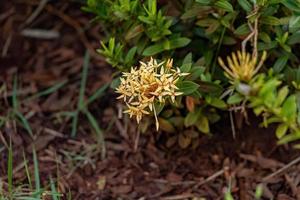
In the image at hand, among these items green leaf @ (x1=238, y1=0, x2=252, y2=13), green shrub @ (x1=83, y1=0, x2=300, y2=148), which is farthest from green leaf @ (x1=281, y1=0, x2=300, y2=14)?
green leaf @ (x1=238, y1=0, x2=252, y2=13)

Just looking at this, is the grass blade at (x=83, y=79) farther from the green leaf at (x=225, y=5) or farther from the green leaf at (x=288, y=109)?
the green leaf at (x=288, y=109)

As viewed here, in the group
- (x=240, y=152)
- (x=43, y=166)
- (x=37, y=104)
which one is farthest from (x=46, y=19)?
(x=240, y=152)

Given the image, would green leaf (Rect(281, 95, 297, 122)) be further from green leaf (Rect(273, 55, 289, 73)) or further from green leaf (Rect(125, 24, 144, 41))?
green leaf (Rect(125, 24, 144, 41))

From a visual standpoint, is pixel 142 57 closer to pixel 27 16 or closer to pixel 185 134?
pixel 185 134

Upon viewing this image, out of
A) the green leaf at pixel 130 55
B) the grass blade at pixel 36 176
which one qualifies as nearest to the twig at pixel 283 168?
the green leaf at pixel 130 55

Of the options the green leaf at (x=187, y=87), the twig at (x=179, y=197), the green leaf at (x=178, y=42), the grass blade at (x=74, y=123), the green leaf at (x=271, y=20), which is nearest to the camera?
the green leaf at (x=187, y=87)

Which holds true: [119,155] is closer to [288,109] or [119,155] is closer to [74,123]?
[74,123]
